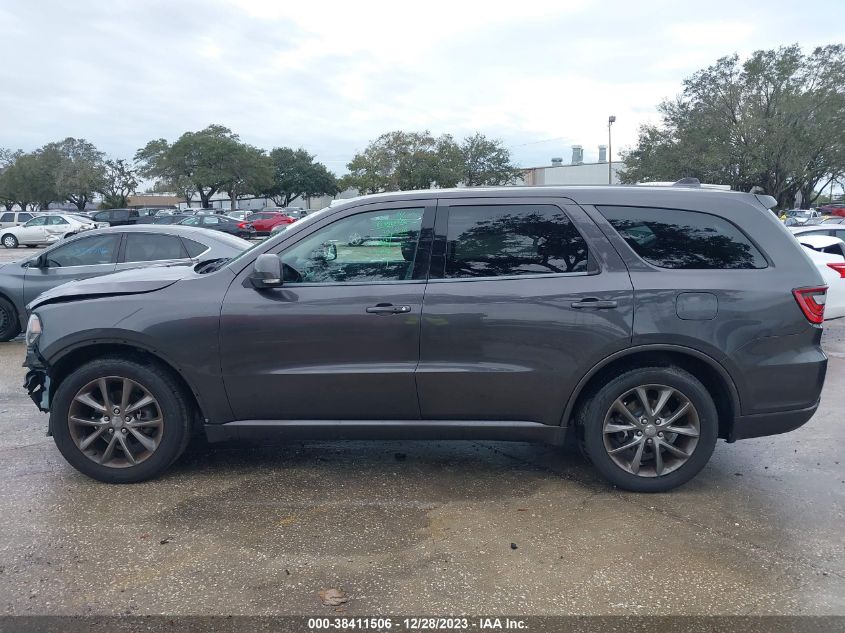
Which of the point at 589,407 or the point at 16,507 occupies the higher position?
the point at 589,407

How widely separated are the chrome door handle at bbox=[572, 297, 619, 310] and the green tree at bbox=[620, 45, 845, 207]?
134ft

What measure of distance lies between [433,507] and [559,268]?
1.64 m

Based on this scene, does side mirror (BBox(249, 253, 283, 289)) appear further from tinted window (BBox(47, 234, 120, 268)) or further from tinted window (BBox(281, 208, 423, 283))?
tinted window (BBox(47, 234, 120, 268))

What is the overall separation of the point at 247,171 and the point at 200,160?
4372 mm

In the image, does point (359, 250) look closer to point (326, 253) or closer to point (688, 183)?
point (326, 253)

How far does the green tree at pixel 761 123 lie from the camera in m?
40.3

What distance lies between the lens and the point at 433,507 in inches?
162

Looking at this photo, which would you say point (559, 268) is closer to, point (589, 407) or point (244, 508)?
point (589, 407)

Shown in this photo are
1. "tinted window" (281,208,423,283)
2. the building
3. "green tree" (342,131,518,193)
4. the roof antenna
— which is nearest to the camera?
"tinted window" (281,208,423,283)

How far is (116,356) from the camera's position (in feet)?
14.4

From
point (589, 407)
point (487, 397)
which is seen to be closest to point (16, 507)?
point (487, 397)

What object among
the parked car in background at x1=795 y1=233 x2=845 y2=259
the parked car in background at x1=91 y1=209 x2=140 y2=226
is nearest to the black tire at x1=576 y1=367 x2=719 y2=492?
the parked car in background at x1=795 y1=233 x2=845 y2=259

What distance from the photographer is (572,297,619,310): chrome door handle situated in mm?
4078

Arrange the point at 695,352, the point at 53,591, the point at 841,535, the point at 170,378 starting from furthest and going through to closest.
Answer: the point at 170,378
the point at 695,352
the point at 841,535
the point at 53,591
